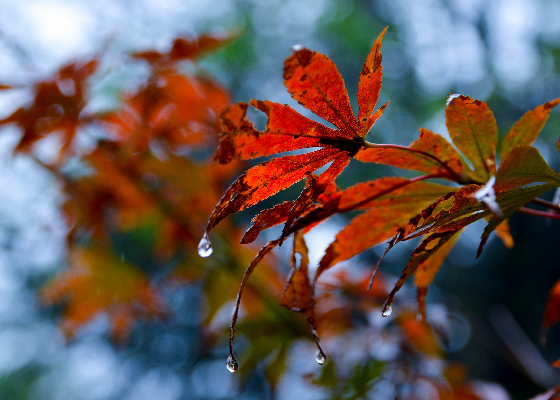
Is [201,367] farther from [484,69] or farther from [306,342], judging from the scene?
[484,69]

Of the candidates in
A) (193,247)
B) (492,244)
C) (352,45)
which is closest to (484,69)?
(352,45)

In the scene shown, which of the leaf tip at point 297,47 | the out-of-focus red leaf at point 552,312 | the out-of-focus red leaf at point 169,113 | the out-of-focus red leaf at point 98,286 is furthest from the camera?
the out-of-focus red leaf at point 98,286

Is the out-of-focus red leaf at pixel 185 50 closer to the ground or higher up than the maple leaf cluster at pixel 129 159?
higher up

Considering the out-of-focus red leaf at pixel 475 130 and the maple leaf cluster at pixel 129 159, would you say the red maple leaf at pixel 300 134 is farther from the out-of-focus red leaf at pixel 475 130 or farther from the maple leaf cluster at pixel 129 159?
the maple leaf cluster at pixel 129 159

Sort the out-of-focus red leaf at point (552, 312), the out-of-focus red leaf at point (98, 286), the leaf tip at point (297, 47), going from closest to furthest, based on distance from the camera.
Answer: the leaf tip at point (297, 47), the out-of-focus red leaf at point (552, 312), the out-of-focus red leaf at point (98, 286)

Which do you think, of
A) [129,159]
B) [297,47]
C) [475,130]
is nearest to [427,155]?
[475,130]

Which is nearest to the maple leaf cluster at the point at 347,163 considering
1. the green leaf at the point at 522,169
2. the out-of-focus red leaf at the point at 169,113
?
the green leaf at the point at 522,169

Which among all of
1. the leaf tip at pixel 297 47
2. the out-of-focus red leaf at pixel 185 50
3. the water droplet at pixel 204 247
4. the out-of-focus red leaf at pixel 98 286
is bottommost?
the out-of-focus red leaf at pixel 98 286

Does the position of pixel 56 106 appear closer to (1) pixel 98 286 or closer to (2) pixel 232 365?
(1) pixel 98 286
